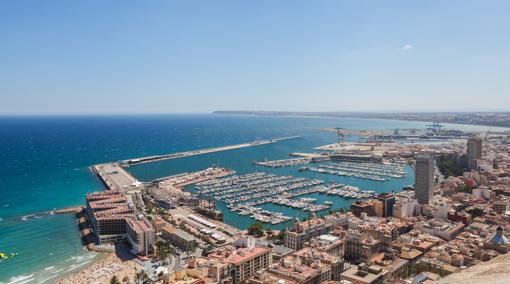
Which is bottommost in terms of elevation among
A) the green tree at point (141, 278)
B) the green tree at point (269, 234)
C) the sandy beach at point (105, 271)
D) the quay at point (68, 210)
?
the sandy beach at point (105, 271)

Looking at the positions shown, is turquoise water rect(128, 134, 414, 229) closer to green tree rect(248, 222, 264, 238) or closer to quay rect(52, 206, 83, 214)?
green tree rect(248, 222, 264, 238)

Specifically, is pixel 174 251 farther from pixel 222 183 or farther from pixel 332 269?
pixel 222 183

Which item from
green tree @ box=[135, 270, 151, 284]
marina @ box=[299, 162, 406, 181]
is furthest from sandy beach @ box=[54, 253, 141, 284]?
marina @ box=[299, 162, 406, 181]

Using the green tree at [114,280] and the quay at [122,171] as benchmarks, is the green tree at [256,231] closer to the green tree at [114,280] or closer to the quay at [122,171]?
the green tree at [114,280]

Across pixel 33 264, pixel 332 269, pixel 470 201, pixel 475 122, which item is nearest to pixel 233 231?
pixel 332 269

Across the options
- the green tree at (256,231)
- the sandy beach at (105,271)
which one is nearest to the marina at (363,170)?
the green tree at (256,231)

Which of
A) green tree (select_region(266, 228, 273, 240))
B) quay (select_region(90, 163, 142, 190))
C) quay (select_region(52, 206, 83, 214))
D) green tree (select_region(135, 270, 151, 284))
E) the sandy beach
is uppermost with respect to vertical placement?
quay (select_region(90, 163, 142, 190))

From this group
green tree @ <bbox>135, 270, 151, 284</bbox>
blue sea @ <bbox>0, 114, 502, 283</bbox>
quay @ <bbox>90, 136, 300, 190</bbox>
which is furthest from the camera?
quay @ <bbox>90, 136, 300, 190</bbox>

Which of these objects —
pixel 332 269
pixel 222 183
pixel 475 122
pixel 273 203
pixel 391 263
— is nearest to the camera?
pixel 332 269
